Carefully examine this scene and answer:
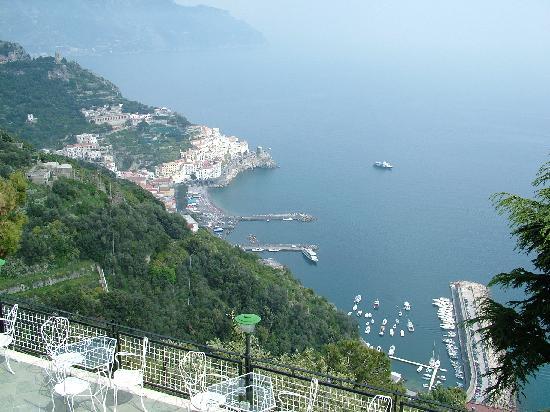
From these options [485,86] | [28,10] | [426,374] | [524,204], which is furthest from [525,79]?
[28,10]

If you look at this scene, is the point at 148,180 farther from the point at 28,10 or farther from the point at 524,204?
the point at 28,10

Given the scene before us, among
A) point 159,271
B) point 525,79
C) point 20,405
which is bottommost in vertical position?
point 159,271

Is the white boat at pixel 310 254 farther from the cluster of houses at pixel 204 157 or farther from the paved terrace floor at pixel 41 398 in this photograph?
the paved terrace floor at pixel 41 398

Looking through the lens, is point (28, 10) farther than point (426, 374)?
Yes

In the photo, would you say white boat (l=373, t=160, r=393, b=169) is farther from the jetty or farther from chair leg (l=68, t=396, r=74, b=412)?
chair leg (l=68, t=396, r=74, b=412)

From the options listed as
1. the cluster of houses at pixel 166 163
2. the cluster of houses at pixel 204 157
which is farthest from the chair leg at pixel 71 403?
the cluster of houses at pixel 204 157

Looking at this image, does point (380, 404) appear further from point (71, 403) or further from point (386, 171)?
point (386, 171)

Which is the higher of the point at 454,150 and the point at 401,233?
the point at 454,150

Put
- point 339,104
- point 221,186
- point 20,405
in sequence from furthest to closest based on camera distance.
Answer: point 339,104
point 221,186
point 20,405
